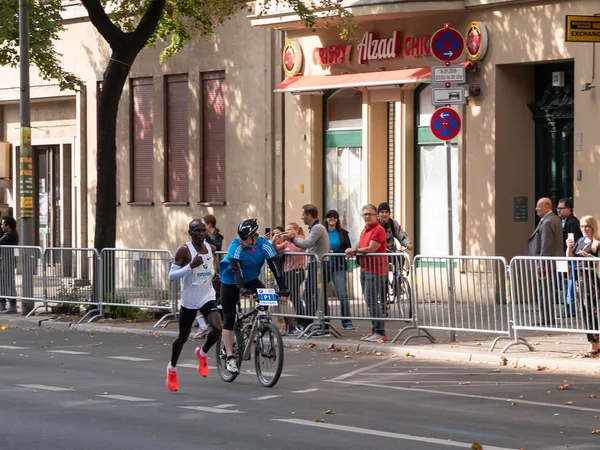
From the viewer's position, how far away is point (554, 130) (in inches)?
850

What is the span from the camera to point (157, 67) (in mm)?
27875

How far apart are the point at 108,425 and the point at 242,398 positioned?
2022 millimetres

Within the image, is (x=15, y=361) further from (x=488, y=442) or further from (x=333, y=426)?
(x=488, y=442)

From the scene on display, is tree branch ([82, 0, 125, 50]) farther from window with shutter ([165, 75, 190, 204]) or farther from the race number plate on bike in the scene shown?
the race number plate on bike

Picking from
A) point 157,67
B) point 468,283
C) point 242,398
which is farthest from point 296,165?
point 242,398

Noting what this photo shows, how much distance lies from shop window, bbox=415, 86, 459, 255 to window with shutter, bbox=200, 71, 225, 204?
193 inches

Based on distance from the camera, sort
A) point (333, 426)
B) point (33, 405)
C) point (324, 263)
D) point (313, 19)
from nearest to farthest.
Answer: point (333, 426), point (33, 405), point (324, 263), point (313, 19)

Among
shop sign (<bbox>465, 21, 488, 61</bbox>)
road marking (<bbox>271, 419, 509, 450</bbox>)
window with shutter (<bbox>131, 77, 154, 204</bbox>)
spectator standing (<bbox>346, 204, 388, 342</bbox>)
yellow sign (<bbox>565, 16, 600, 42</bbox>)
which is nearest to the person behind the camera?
road marking (<bbox>271, 419, 509, 450</bbox>)

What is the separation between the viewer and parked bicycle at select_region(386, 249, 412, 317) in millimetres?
17016

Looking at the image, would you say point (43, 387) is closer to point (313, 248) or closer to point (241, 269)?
point (241, 269)

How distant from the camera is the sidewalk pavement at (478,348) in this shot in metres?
14.6

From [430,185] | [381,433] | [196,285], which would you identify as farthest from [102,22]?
[381,433]

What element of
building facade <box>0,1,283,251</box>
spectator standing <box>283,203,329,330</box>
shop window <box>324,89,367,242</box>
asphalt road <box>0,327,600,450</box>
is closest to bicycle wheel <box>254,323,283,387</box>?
asphalt road <box>0,327,600,450</box>

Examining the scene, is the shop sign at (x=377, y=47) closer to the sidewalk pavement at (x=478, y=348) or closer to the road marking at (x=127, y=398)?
the sidewalk pavement at (x=478, y=348)
